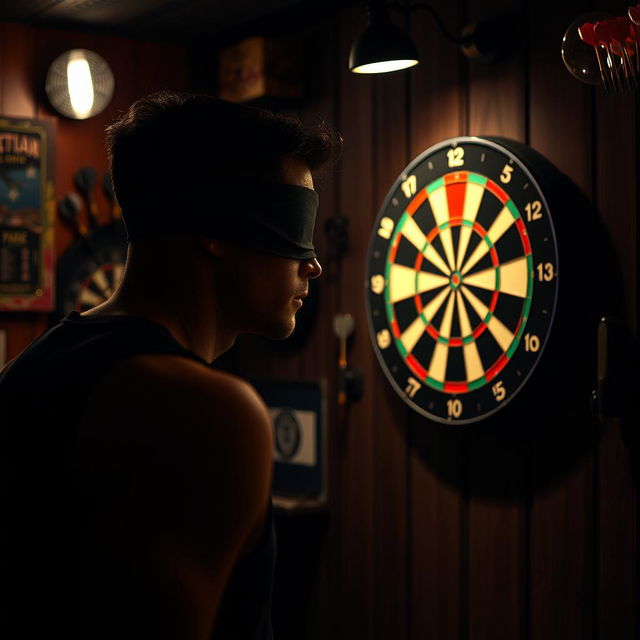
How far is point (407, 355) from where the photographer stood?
10.3 ft

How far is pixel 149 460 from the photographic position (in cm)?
86

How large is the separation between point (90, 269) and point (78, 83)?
77cm

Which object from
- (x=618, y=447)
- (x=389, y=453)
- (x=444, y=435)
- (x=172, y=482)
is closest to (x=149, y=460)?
(x=172, y=482)

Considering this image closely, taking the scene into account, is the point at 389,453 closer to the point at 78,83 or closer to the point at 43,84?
the point at 78,83

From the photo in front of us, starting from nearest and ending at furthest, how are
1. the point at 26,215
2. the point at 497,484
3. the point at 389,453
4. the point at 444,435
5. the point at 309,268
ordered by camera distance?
the point at 309,268 → the point at 497,484 → the point at 444,435 → the point at 389,453 → the point at 26,215

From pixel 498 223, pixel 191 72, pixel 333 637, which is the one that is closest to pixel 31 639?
pixel 498 223

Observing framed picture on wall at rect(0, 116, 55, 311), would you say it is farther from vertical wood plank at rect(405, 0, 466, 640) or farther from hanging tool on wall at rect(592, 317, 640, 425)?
hanging tool on wall at rect(592, 317, 640, 425)

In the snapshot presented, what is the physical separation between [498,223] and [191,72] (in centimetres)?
205

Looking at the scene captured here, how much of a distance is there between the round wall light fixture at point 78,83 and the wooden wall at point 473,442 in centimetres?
93

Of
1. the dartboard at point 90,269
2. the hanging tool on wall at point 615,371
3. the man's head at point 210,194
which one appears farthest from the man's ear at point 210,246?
the dartboard at point 90,269

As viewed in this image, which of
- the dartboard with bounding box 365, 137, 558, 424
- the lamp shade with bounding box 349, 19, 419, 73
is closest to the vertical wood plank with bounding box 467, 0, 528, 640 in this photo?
the dartboard with bounding box 365, 137, 558, 424

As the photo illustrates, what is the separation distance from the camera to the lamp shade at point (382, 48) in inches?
110

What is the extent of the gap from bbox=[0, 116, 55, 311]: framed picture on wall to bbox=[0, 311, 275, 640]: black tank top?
3.13m

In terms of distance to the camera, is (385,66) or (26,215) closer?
(385,66)
